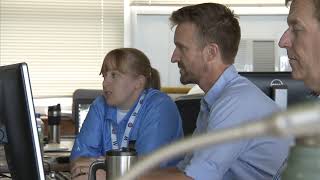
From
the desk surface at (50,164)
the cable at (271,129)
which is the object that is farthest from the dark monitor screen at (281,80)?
the cable at (271,129)

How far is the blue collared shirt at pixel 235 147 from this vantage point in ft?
4.49

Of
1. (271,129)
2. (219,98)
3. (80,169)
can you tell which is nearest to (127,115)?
(80,169)

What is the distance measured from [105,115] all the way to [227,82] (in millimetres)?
754

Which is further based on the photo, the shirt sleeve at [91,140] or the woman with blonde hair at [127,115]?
the shirt sleeve at [91,140]

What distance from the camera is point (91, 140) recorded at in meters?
2.27

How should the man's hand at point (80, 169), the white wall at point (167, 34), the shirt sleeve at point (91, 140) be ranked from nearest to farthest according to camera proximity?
1. the man's hand at point (80, 169)
2. the shirt sleeve at point (91, 140)
3. the white wall at point (167, 34)

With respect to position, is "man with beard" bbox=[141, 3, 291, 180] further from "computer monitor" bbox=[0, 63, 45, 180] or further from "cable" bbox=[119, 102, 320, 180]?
"cable" bbox=[119, 102, 320, 180]

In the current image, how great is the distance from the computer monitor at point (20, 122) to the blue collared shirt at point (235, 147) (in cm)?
36

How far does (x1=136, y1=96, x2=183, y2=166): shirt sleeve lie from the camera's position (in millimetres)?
2129

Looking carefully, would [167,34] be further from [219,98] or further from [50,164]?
[219,98]

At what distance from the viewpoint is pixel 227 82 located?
1.71 metres

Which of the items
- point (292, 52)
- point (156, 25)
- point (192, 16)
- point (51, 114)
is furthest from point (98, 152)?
point (156, 25)

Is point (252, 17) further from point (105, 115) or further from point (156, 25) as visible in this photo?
point (105, 115)

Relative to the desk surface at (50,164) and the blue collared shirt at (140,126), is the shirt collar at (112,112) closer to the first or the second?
the blue collared shirt at (140,126)
